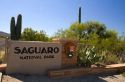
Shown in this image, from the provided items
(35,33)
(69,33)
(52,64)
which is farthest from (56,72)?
(69,33)

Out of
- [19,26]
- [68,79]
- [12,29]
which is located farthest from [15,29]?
[68,79]

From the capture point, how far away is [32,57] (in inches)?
446

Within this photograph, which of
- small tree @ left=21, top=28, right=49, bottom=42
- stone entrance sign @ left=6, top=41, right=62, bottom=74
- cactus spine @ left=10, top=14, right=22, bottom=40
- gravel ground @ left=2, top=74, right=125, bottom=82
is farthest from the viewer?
small tree @ left=21, top=28, right=49, bottom=42

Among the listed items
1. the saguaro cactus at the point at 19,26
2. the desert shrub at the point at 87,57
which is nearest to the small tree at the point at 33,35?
the saguaro cactus at the point at 19,26

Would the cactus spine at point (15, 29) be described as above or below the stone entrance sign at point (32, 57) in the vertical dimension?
above

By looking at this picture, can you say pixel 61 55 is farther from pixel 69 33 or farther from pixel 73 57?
pixel 69 33

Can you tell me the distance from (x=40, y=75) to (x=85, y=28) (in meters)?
23.0

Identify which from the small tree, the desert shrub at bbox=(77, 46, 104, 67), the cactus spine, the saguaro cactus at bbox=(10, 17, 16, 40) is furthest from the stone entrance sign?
the small tree

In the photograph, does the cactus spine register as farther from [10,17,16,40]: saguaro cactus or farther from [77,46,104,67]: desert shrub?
[77,46,104,67]: desert shrub

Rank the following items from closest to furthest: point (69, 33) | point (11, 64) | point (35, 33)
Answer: point (11, 64) → point (35, 33) → point (69, 33)

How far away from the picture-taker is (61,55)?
12250 mm

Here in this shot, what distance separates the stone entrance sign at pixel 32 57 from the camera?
35.4 feet

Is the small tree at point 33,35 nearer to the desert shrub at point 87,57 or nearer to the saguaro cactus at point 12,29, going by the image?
the saguaro cactus at point 12,29

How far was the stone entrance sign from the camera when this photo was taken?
10.8 meters
